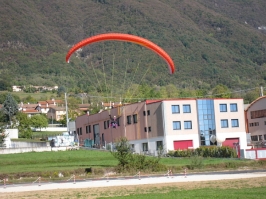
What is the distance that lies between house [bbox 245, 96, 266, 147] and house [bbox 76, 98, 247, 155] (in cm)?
629

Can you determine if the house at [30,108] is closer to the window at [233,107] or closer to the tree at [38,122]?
the tree at [38,122]

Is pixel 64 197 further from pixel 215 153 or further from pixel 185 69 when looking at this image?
pixel 185 69

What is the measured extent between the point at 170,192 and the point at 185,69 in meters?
162

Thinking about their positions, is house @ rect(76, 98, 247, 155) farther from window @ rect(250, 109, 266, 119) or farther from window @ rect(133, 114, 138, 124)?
window @ rect(250, 109, 266, 119)

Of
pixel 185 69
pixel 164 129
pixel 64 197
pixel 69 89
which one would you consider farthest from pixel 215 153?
pixel 185 69

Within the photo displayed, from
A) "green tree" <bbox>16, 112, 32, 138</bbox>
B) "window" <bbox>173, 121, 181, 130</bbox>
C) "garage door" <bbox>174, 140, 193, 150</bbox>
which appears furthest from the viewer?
"green tree" <bbox>16, 112, 32, 138</bbox>

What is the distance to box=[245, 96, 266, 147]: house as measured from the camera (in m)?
70.6

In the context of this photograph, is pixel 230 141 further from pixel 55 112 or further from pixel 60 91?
pixel 60 91

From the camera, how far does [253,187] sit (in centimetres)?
2902

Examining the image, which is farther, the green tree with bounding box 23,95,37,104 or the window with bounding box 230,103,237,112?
the green tree with bounding box 23,95,37,104

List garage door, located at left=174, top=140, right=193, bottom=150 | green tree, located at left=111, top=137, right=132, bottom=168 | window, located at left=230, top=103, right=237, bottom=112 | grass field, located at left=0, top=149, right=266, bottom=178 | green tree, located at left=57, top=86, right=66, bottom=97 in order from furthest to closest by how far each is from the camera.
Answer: green tree, located at left=57, top=86, right=66, bottom=97 → window, located at left=230, top=103, right=237, bottom=112 → garage door, located at left=174, top=140, right=193, bottom=150 → green tree, located at left=111, top=137, right=132, bottom=168 → grass field, located at left=0, top=149, right=266, bottom=178

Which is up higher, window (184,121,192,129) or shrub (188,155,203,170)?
window (184,121,192,129)

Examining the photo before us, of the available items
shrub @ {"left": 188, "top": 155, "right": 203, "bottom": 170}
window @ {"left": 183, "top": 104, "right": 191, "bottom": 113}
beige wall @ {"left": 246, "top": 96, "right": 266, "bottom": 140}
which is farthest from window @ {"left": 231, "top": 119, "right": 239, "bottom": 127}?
shrub @ {"left": 188, "top": 155, "right": 203, "bottom": 170}

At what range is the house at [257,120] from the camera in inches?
2778
